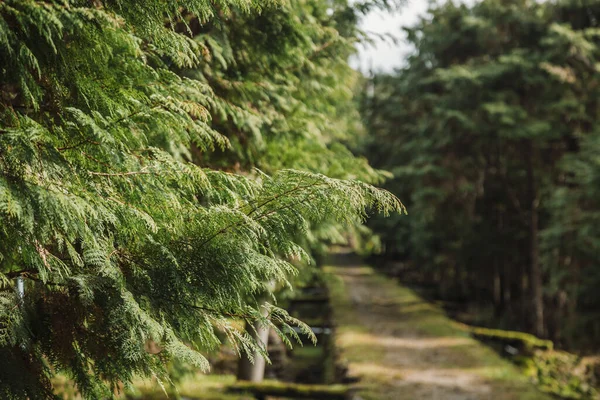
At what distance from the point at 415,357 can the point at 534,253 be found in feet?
21.3

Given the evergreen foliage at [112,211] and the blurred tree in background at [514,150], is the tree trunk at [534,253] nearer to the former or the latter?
the blurred tree in background at [514,150]

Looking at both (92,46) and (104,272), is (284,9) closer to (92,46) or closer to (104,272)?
(92,46)

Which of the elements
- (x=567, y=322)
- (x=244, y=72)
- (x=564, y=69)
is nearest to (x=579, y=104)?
(x=564, y=69)

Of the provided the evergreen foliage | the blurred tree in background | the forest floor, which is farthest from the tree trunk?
the evergreen foliage

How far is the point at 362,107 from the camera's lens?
71.4ft

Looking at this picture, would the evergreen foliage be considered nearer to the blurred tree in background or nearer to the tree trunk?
the blurred tree in background

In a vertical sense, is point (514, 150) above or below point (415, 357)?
above

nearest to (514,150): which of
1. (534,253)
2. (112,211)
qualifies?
(534,253)

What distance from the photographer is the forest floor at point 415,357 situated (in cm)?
934

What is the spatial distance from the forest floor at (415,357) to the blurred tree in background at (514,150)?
3449mm

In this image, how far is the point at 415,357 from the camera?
39.0ft

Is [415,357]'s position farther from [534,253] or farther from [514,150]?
[514,150]

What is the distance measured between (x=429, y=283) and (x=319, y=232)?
70.4 feet

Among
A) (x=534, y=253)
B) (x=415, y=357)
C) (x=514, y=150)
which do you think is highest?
(x=514, y=150)
